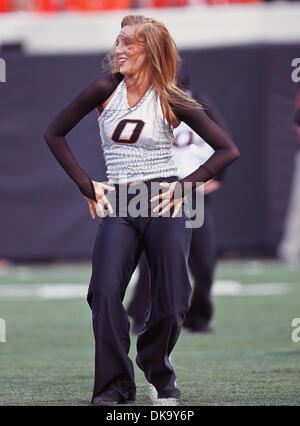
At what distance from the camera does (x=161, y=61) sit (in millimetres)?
5336

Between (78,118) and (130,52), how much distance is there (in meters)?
0.43

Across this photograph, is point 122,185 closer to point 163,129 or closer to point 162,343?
point 163,129

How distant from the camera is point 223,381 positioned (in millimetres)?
6086

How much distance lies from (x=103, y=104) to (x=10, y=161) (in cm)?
899

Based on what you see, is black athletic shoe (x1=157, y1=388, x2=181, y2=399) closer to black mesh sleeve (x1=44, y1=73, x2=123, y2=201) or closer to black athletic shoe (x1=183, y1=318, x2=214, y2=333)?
black mesh sleeve (x1=44, y1=73, x2=123, y2=201)

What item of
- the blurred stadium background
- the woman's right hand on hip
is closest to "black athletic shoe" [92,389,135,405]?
the woman's right hand on hip

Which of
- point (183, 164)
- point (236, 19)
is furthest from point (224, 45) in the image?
point (183, 164)

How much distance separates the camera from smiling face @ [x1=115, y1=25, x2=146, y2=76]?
17.4 feet

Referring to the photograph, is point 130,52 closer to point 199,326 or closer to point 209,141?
point 209,141

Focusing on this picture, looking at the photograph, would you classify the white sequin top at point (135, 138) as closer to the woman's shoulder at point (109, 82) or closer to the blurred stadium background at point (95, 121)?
the woman's shoulder at point (109, 82)

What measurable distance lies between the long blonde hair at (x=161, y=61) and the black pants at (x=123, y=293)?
401mm

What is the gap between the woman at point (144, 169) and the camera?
5273 millimetres

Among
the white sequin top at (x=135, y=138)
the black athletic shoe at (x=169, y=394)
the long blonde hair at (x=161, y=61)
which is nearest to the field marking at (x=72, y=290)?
the black athletic shoe at (x=169, y=394)

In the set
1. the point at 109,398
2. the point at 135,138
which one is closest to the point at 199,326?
the point at 109,398
